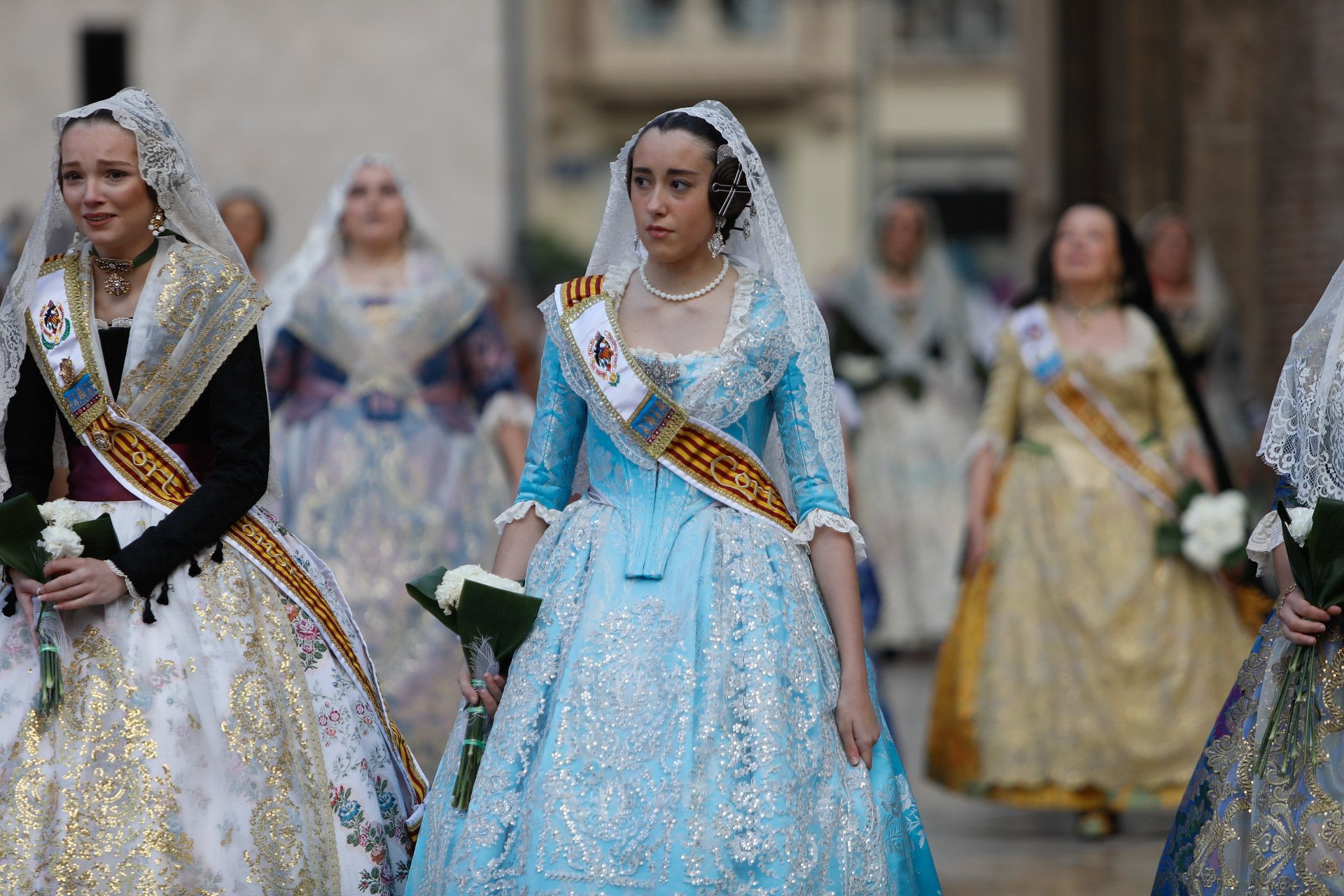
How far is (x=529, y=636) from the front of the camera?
166 inches

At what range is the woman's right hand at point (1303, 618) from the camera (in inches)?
166

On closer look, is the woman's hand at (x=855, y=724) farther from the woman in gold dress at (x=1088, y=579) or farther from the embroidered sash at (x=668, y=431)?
the woman in gold dress at (x=1088, y=579)

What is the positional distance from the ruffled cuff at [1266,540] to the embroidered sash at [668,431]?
1.02 m

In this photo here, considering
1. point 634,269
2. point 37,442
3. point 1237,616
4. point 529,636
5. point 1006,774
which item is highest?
point 634,269

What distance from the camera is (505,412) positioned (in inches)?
278

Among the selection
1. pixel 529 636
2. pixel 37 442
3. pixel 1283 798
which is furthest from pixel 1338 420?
pixel 37 442

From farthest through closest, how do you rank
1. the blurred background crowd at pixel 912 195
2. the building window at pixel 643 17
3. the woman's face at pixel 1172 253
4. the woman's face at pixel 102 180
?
the building window at pixel 643 17 < the woman's face at pixel 1172 253 < the blurred background crowd at pixel 912 195 < the woman's face at pixel 102 180

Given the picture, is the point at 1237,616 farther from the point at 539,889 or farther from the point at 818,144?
the point at 818,144

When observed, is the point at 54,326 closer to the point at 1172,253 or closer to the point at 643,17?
the point at 1172,253

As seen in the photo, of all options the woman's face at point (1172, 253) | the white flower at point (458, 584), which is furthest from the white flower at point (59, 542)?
the woman's face at point (1172, 253)

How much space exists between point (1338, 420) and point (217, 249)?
2413 mm

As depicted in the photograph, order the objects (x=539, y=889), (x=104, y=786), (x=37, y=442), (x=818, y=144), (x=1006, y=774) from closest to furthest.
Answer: (x=539, y=889), (x=104, y=786), (x=37, y=442), (x=1006, y=774), (x=818, y=144)

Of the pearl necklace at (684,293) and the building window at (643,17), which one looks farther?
the building window at (643,17)

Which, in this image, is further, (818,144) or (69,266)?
(818,144)
